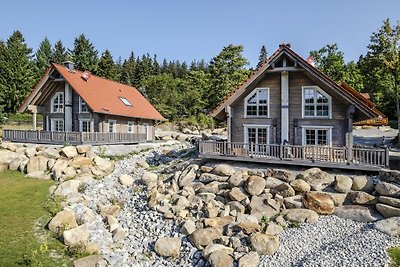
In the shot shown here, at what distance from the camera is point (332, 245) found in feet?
38.3

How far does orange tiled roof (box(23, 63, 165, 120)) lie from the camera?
27094 millimetres

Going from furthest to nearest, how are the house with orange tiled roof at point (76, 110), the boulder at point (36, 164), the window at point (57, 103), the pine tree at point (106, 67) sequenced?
the pine tree at point (106, 67), the window at point (57, 103), the house with orange tiled roof at point (76, 110), the boulder at point (36, 164)

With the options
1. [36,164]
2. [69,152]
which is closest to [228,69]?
[69,152]

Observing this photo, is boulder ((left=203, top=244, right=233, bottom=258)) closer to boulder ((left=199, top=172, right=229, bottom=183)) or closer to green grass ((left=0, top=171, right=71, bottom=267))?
green grass ((left=0, top=171, right=71, bottom=267))

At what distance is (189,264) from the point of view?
12094 millimetres

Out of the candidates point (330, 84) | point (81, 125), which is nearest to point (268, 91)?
point (330, 84)

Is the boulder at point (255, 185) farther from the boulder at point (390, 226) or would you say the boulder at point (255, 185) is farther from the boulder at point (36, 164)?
the boulder at point (36, 164)

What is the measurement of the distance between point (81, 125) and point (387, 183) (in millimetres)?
25727

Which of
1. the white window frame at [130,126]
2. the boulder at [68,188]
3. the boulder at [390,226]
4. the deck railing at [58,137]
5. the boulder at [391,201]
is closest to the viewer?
the boulder at [390,226]

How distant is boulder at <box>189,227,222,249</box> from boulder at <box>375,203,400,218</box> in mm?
7311

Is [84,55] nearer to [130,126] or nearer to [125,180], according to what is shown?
[130,126]

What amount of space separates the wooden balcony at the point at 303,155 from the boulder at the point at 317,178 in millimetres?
761

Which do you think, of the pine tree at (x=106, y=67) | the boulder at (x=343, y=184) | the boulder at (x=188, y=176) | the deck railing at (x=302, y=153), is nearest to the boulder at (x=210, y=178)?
the boulder at (x=188, y=176)

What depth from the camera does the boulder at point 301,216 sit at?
44.6 ft
